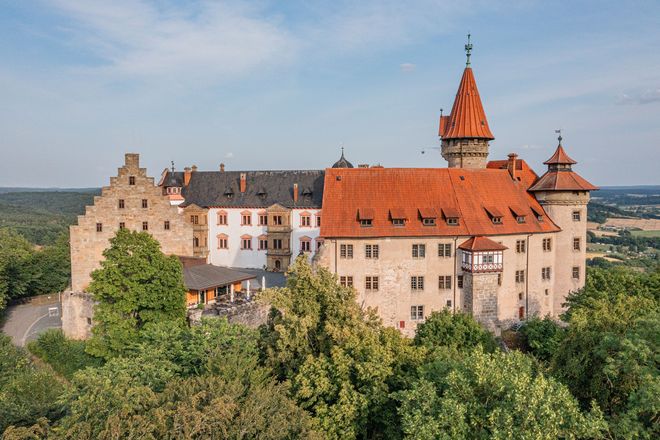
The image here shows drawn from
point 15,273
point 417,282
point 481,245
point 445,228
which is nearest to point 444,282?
point 417,282

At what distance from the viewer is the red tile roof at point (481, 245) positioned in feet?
112

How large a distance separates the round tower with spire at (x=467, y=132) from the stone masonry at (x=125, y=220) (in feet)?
81.2

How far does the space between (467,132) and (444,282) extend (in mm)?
15322

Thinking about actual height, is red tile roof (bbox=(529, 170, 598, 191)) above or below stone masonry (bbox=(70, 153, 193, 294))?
above

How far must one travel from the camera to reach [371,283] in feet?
114

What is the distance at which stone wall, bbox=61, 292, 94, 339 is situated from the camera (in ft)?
116

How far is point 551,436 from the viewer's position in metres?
13.0

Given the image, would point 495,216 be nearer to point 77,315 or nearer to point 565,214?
point 565,214

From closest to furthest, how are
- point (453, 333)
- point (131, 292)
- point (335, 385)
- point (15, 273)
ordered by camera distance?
point (335, 385) < point (453, 333) < point (131, 292) < point (15, 273)

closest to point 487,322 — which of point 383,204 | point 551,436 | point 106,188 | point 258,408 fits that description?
point 383,204

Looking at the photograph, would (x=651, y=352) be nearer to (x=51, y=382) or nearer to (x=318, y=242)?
(x=51, y=382)

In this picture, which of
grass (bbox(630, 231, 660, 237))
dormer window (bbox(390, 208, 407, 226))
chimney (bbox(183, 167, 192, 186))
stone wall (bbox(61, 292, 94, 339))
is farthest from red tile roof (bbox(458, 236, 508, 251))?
grass (bbox(630, 231, 660, 237))

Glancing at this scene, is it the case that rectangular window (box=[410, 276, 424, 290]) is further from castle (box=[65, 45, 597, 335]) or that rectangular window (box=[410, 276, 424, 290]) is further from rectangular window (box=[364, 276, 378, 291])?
rectangular window (box=[364, 276, 378, 291])

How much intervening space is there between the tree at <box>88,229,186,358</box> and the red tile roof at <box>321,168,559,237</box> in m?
11.4
